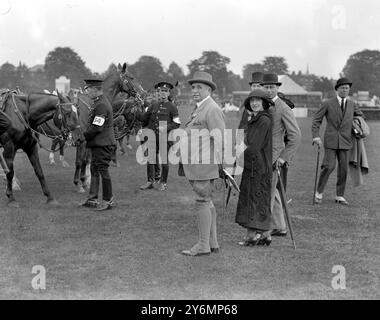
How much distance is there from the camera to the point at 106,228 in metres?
7.99

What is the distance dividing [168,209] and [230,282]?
408 cm

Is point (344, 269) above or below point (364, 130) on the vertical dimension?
below

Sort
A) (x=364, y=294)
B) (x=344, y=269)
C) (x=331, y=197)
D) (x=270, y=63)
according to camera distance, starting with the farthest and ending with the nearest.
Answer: (x=270, y=63) → (x=331, y=197) → (x=344, y=269) → (x=364, y=294)

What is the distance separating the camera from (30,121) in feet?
32.2

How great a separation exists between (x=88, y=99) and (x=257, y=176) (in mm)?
6125

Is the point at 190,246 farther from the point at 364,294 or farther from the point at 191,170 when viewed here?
the point at 364,294

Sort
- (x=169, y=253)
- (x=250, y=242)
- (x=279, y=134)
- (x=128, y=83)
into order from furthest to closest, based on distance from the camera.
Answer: (x=128, y=83), (x=279, y=134), (x=250, y=242), (x=169, y=253)

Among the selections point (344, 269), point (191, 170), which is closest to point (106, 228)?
point (191, 170)

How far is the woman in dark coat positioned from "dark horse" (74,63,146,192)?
17.0ft

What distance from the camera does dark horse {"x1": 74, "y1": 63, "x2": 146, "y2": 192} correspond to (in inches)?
447

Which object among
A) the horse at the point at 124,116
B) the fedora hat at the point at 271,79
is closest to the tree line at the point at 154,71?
the horse at the point at 124,116

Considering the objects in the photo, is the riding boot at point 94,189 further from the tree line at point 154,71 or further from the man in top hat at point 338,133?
the tree line at point 154,71

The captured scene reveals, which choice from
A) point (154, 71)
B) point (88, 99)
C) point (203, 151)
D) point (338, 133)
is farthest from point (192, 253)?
point (154, 71)

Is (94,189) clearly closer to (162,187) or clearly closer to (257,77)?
(162,187)
